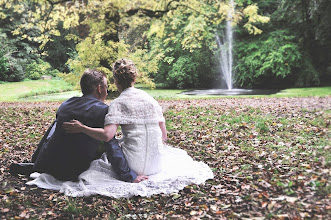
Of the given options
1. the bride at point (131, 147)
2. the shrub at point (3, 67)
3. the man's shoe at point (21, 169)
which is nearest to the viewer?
the bride at point (131, 147)

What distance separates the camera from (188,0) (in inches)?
494

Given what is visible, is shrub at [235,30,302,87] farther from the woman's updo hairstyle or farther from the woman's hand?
the woman's hand

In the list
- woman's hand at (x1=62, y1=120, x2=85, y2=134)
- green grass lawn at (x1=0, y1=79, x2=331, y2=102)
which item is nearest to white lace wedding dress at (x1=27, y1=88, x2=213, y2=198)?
woman's hand at (x1=62, y1=120, x2=85, y2=134)

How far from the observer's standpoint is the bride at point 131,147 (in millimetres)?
2926

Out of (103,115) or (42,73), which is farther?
(42,73)

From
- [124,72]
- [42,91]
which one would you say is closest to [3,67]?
[42,91]

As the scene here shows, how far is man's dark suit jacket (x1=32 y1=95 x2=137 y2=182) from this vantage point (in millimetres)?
2955

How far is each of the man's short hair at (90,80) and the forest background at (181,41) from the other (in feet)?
29.1

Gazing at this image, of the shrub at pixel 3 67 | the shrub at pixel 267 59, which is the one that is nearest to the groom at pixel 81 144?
the shrub at pixel 267 59

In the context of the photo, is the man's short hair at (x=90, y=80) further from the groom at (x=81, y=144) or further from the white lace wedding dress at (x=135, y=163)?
the white lace wedding dress at (x=135, y=163)

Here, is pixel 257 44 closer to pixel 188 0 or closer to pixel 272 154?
pixel 188 0

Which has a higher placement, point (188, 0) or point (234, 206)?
point (188, 0)

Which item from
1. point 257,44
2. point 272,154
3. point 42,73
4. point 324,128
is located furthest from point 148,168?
point 42,73

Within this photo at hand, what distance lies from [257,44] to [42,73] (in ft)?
51.4
